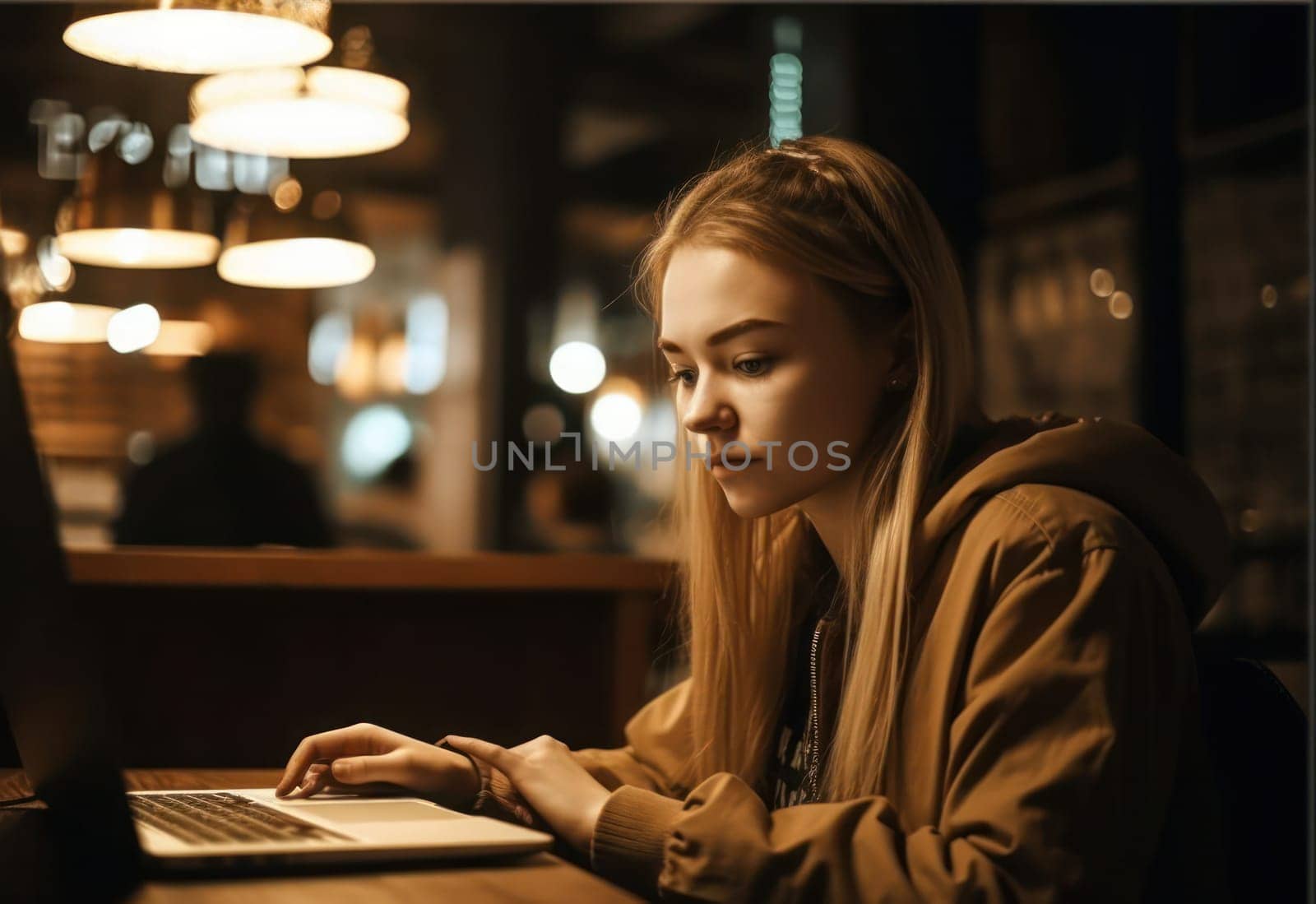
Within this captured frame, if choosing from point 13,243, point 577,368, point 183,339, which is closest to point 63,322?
point 13,243

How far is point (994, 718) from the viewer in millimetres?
757

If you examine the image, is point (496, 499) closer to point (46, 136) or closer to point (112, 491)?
point (112, 491)

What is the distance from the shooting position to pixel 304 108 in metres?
2.47

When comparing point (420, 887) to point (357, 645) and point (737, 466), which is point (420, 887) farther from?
point (357, 645)

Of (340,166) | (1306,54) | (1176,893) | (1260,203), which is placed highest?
(340,166)

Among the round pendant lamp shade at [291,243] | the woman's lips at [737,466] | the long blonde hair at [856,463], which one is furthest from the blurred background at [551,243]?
the woman's lips at [737,466]

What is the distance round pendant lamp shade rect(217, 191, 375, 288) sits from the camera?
272cm

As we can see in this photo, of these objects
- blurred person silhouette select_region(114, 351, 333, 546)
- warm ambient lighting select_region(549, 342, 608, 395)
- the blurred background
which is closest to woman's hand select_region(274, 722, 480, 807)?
the blurred background

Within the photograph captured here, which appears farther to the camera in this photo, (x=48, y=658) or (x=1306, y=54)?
(x=1306, y=54)

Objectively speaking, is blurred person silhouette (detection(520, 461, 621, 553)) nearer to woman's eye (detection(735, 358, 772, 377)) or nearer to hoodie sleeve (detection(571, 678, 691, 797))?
hoodie sleeve (detection(571, 678, 691, 797))

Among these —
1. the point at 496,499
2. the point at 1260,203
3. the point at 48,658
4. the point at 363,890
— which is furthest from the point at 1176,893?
the point at 496,499

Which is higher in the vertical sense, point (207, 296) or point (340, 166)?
point (340, 166)

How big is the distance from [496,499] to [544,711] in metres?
3.16

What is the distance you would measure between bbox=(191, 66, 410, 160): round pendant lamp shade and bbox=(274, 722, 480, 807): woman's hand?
179 centimetres
